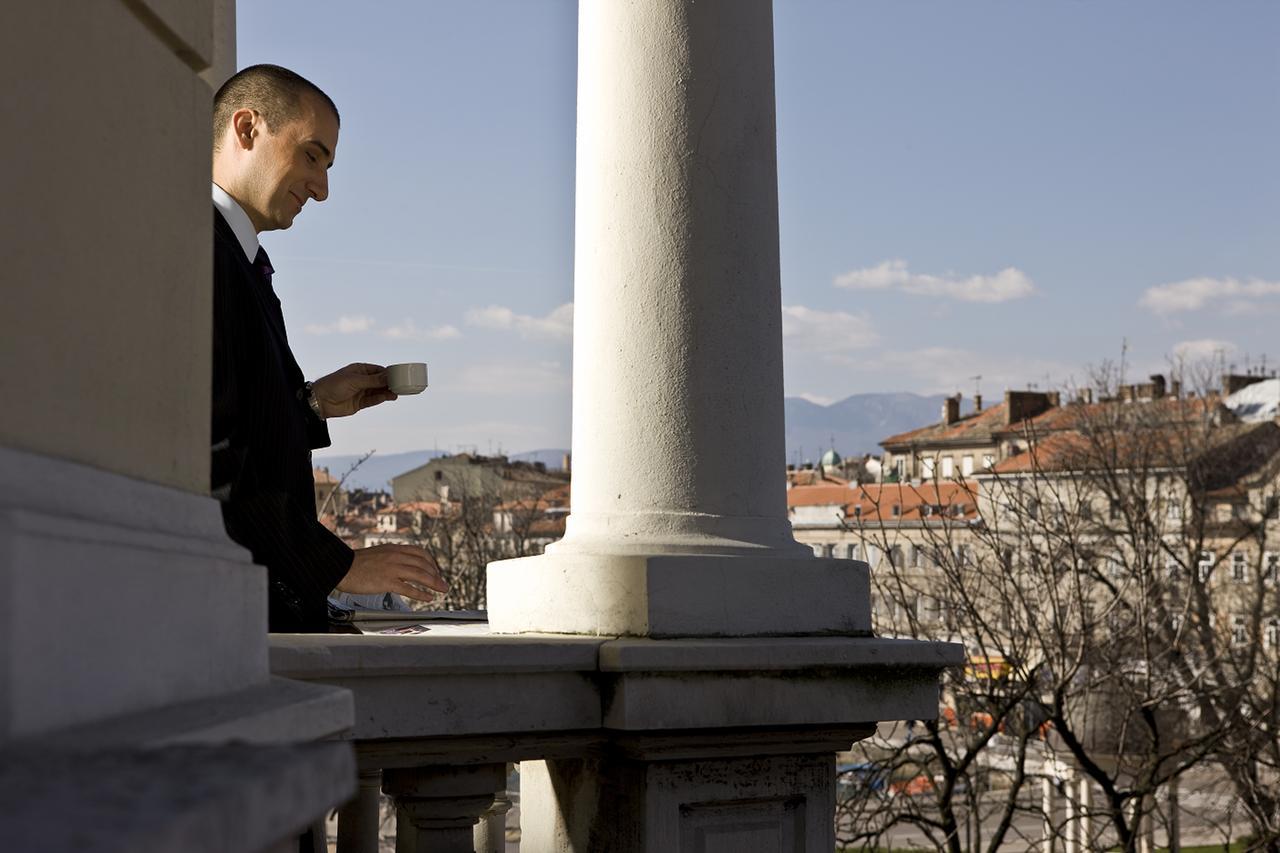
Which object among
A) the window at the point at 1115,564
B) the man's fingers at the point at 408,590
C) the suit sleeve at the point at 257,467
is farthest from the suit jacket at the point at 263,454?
the window at the point at 1115,564

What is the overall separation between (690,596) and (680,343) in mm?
830

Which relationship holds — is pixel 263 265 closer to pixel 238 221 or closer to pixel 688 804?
pixel 238 221

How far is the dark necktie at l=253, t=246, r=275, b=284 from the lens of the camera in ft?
15.7

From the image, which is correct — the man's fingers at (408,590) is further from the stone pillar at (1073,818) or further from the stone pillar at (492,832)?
the stone pillar at (1073,818)

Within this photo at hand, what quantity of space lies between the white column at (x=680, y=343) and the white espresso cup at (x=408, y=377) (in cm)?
51

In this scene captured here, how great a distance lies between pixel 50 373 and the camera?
2463 mm

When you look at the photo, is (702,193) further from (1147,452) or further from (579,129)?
(1147,452)

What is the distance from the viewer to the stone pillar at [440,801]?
4.61 meters

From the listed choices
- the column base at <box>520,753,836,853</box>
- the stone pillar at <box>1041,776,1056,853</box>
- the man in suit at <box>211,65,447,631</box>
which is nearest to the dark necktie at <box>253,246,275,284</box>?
the man in suit at <box>211,65,447,631</box>

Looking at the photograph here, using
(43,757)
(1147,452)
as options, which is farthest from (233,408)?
(1147,452)

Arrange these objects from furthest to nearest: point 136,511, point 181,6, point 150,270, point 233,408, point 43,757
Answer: point 233,408 → point 181,6 → point 150,270 → point 136,511 → point 43,757

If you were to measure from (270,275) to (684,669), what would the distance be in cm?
166

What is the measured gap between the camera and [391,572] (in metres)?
4.79

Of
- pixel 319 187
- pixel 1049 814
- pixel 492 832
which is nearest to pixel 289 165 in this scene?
pixel 319 187
